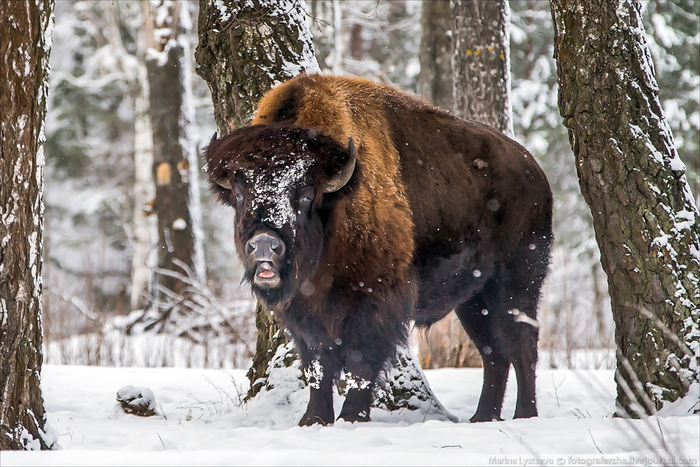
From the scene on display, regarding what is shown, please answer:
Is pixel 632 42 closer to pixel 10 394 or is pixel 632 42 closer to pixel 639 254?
pixel 639 254

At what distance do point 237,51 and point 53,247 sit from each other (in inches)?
743

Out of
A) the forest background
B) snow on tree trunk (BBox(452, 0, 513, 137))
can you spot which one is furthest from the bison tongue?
the forest background

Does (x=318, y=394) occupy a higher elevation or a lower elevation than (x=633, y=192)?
lower

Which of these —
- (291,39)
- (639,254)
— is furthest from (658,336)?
(291,39)

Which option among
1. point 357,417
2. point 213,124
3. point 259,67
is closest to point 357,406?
point 357,417

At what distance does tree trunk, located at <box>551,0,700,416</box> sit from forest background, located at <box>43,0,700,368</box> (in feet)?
16.1

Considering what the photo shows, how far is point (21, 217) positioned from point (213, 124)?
17100 millimetres

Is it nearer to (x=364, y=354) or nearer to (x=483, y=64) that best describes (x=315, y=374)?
(x=364, y=354)

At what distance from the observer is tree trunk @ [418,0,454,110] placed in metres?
9.34

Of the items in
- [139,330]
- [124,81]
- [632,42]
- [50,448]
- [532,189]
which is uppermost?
[124,81]

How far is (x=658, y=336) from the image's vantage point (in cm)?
Answer: 382

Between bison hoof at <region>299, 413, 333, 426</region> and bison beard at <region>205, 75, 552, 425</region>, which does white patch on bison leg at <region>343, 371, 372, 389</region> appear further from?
bison hoof at <region>299, 413, 333, 426</region>

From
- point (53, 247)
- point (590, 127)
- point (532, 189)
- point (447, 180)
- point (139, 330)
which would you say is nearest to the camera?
point (590, 127)

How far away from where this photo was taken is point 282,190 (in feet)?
12.8
